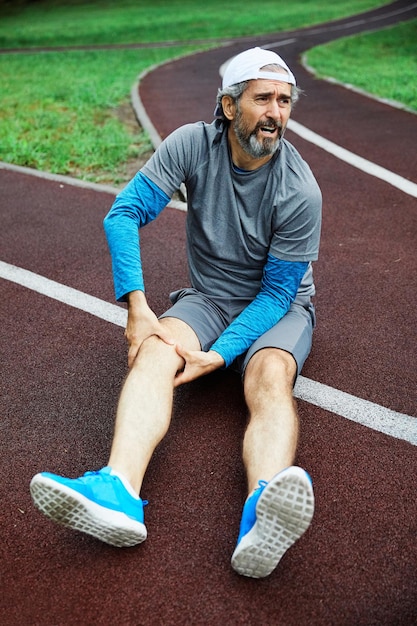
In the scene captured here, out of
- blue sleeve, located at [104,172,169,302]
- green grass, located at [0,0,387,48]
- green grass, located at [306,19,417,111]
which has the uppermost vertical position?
blue sleeve, located at [104,172,169,302]

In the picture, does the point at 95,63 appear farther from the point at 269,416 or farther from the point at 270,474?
the point at 270,474

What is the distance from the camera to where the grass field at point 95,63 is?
888cm

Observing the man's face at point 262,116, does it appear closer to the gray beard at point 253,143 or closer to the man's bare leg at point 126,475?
the gray beard at point 253,143

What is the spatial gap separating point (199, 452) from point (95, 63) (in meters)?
17.3

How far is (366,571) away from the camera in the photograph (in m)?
2.70

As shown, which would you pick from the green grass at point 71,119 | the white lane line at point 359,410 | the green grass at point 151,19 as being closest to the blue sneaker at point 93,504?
the white lane line at point 359,410

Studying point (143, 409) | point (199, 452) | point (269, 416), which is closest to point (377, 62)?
point (199, 452)

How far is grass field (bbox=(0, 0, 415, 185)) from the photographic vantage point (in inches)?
349

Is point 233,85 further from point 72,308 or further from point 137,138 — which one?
point 137,138

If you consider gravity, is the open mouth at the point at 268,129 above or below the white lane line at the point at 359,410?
above

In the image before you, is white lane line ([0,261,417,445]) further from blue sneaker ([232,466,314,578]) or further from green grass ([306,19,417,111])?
green grass ([306,19,417,111])

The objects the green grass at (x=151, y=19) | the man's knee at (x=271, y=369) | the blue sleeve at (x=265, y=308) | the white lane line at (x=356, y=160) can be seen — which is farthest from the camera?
the green grass at (x=151, y=19)

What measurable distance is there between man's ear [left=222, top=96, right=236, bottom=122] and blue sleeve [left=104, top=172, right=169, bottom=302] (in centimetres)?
51

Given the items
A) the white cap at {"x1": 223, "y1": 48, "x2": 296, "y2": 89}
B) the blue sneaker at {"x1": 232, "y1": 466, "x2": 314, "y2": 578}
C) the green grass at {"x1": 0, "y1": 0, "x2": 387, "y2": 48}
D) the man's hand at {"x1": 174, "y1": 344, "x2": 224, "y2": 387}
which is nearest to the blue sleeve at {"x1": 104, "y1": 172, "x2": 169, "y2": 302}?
the man's hand at {"x1": 174, "y1": 344, "x2": 224, "y2": 387}
